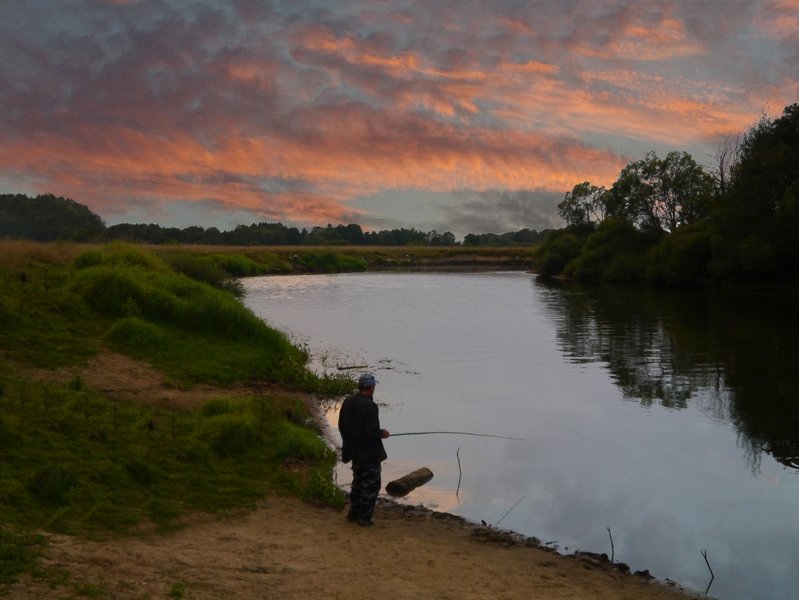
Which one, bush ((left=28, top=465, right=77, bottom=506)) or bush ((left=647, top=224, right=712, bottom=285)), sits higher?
bush ((left=647, top=224, right=712, bottom=285))

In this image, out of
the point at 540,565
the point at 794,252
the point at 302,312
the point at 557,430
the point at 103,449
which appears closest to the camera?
the point at 540,565

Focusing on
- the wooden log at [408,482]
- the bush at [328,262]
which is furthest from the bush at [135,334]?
the bush at [328,262]

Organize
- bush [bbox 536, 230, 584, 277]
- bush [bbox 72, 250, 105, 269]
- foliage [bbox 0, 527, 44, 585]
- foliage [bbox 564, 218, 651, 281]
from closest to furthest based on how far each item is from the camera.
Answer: foliage [bbox 0, 527, 44, 585]
bush [bbox 72, 250, 105, 269]
foliage [bbox 564, 218, 651, 281]
bush [bbox 536, 230, 584, 277]

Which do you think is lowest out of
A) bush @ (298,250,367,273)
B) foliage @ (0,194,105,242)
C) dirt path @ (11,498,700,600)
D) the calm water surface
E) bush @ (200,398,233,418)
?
the calm water surface

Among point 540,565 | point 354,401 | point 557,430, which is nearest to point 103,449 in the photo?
point 354,401

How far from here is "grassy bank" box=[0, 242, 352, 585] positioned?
9.88 metres

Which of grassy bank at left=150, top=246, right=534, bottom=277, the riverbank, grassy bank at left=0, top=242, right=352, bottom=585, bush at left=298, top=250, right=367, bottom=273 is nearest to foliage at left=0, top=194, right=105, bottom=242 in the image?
grassy bank at left=150, top=246, right=534, bottom=277

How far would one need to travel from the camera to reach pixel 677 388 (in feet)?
75.7

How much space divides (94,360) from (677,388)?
1661 cm

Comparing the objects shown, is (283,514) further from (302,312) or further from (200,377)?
(302,312)

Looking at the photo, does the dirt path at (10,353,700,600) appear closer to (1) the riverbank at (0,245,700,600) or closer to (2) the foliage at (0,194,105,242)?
(1) the riverbank at (0,245,700,600)

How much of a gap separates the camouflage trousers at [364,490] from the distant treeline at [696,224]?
5524 centimetres

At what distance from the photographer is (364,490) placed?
10.9m

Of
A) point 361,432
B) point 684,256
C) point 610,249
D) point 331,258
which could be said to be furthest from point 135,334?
point 331,258
